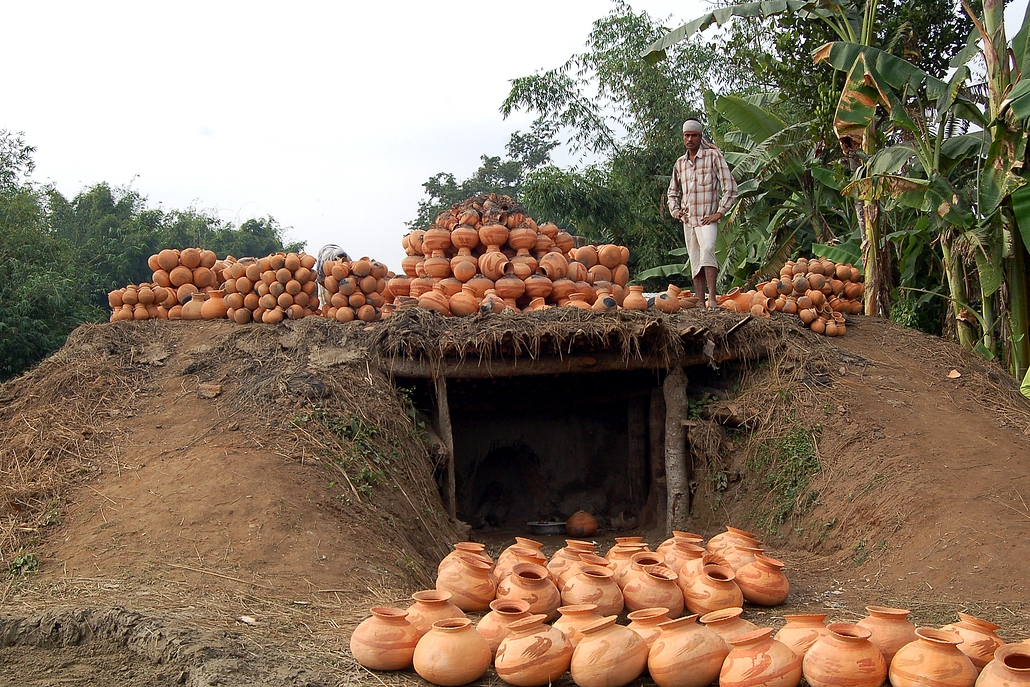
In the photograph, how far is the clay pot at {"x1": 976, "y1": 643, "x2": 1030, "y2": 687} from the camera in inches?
118

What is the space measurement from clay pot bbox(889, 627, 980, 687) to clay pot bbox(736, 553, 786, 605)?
1654 mm

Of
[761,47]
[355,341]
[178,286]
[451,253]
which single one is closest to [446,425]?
[355,341]

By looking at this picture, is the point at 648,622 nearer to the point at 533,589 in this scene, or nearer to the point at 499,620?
the point at 499,620

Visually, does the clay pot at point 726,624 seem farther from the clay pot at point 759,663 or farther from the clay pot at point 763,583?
the clay pot at point 763,583

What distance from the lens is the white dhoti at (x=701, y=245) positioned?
817cm

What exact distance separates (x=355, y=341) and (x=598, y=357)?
6.89 feet

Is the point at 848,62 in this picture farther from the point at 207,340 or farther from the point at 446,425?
the point at 207,340

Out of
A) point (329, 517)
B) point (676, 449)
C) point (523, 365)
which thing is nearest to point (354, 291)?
point (523, 365)

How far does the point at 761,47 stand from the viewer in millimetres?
11930

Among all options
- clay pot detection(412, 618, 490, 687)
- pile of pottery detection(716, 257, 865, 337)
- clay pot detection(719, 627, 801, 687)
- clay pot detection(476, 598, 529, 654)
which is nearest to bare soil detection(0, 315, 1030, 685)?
clay pot detection(412, 618, 490, 687)

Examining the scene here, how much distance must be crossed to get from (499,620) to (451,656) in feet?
1.17

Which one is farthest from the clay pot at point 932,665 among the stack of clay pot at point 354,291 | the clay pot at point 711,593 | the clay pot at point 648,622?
the stack of clay pot at point 354,291

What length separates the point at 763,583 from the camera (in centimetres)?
500

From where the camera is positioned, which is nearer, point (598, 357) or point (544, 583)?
point (544, 583)
